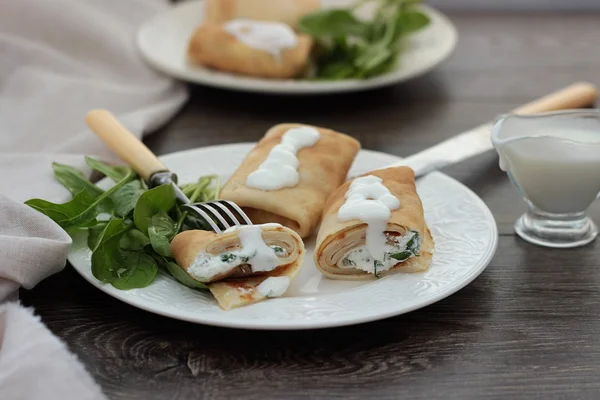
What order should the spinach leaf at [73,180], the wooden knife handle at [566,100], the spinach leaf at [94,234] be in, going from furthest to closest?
the wooden knife handle at [566,100], the spinach leaf at [73,180], the spinach leaf at [94,234]

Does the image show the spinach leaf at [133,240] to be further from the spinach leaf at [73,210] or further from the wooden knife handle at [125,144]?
the wooden knife handle at [125,144]

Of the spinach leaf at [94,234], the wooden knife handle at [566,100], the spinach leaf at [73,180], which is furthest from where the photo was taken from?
the wooden knife handle at [566,100]

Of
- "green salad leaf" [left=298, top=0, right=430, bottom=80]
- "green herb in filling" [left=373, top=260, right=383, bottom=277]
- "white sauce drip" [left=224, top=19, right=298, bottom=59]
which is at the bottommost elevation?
"green salad leaf" [left=298, top=0, right=430, bottom=80]

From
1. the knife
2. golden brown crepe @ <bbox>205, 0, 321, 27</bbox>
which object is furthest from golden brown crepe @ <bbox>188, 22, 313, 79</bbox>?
the knife

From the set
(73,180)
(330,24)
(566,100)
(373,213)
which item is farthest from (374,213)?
(330,24)

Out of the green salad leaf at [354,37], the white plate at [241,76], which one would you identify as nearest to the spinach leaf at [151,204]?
the white plate at [241,76]

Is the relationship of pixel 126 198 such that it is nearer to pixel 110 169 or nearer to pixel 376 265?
pixel 110 169

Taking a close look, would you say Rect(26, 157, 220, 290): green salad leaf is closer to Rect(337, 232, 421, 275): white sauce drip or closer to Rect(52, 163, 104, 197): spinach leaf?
Rect(52, 163, 104, 197): spinach leaf
